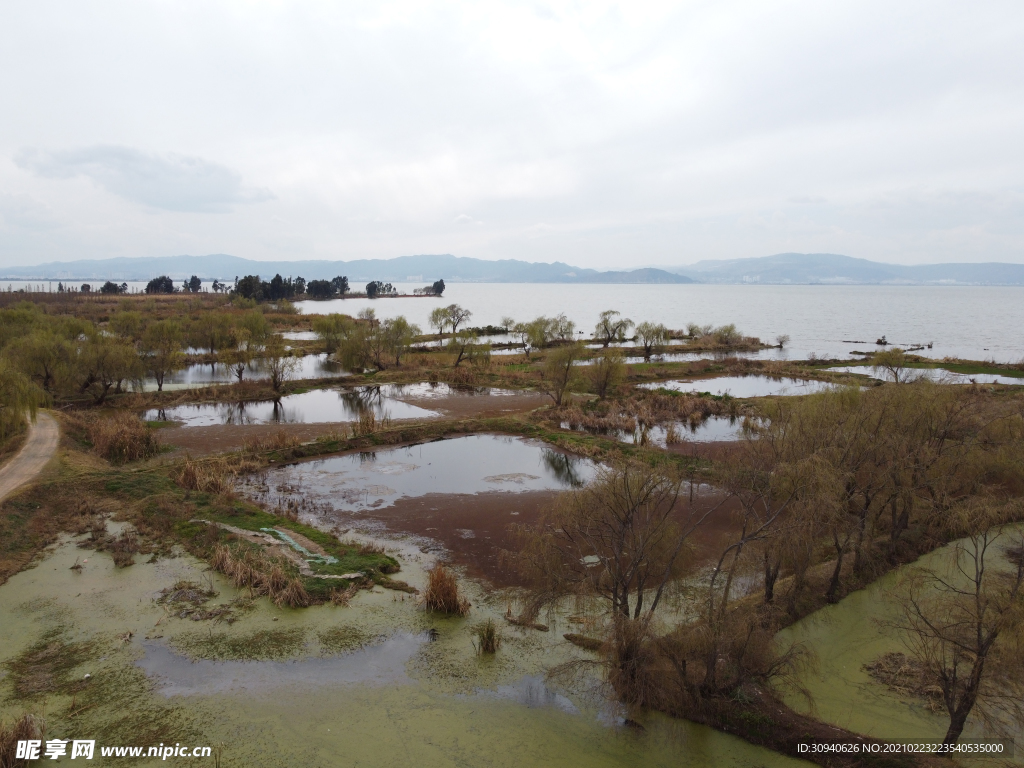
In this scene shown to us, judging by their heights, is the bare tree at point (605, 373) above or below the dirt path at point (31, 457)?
above

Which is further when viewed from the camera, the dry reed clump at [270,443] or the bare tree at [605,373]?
the bare tree at [605,373]

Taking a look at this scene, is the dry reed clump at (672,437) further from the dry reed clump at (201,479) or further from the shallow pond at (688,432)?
the dry reed clump at (201,479)

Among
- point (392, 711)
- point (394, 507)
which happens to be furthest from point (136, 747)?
point (394, 507)

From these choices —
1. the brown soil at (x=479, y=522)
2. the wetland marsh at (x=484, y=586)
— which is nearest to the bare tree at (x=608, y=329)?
the wetland marsh at (x=484, y=586)

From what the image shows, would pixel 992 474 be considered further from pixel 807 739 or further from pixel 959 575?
pixel 807 739

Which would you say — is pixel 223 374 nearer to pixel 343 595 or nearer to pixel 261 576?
pixel 261 576

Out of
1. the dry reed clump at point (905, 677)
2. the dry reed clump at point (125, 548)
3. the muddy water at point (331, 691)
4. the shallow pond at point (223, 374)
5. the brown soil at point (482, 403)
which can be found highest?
the shallow pond at point (223, 374)

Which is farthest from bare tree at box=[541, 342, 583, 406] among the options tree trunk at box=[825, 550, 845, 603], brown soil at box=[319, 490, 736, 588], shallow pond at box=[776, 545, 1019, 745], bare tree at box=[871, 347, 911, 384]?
bare tree at box=[871, 347, 911, 384]
